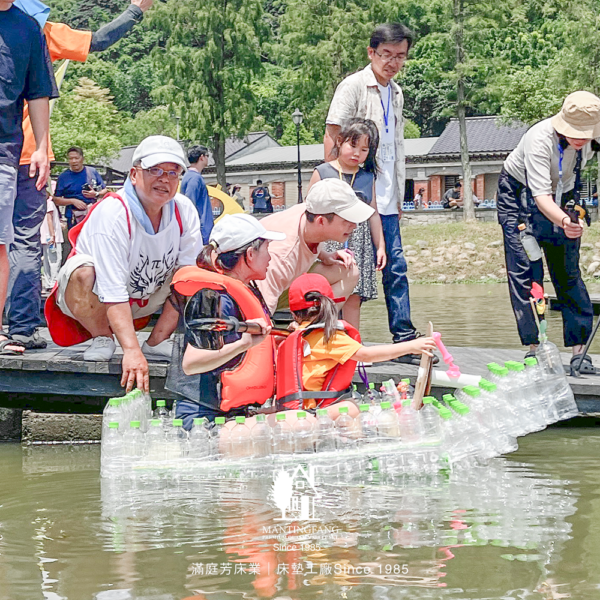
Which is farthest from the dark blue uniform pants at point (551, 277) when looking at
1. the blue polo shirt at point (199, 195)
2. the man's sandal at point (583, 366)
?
the blue polo shirt at point (199, 195)

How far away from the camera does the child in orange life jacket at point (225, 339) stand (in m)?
4.96

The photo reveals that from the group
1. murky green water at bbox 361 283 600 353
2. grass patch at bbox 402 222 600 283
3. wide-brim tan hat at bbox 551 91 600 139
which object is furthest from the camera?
grass patch at bbox 402 222 600 283

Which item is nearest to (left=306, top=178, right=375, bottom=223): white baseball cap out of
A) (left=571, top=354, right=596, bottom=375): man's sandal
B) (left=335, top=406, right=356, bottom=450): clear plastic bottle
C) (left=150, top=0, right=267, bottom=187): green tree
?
(left=335, top=406, right=356, bottom=450): clear plastic bottle

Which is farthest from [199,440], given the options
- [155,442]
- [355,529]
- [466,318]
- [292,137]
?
[292,137]

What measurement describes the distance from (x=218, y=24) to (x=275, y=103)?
3506 cm

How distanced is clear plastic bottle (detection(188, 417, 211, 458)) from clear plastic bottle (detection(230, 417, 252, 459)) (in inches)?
5.0

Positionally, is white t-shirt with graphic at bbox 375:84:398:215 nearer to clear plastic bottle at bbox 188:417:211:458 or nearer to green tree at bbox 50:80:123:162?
clear plastic bottle at bbox 188:417:211:458

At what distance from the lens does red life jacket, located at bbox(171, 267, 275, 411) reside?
4.99 m

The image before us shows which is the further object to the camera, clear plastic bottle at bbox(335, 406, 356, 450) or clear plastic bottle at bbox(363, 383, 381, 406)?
clear plastic bottle at bbox(363, 383, 381, 406)

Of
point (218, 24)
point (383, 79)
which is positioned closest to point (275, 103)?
point (218, 24)

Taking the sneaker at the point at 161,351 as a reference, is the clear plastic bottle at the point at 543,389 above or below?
below

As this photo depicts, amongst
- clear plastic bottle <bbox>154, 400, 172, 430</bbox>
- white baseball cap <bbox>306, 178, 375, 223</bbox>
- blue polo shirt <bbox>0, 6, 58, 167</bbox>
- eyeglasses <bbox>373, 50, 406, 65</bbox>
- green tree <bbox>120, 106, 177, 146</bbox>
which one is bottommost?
clear plastic bottle <bbox>154, 400, 172, 430</bbox>

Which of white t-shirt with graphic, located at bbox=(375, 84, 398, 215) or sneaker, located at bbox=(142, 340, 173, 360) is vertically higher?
white t-shirt with graphic, located at bbox=(375, 84, 398, 215)

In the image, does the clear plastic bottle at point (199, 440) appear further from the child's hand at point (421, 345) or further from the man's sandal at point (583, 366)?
the man's sandal at point (583, 366)
